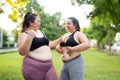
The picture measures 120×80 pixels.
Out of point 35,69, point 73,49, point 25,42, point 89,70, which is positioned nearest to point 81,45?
point 73,49

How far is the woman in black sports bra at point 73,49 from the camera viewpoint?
502 centimetres

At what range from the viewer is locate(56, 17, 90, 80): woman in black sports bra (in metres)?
5.02

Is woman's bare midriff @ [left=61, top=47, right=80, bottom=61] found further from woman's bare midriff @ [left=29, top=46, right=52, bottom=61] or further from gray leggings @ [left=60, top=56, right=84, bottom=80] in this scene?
woman's bare midriff @ [left=29, top=46, right=52, bottom=61]

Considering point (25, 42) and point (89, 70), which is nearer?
point (25, 42)

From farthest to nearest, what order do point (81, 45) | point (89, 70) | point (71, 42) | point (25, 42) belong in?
1. point (89, 70)
2. point (71, 42)
3. point (81, 45)
4. point (25, 42)

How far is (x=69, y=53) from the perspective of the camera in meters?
5.18

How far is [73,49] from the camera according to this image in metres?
4.99

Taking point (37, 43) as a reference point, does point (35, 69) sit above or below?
below

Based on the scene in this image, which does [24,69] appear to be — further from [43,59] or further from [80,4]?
[80,4]

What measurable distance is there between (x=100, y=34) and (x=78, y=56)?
5350cm

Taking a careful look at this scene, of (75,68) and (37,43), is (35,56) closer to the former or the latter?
(37,43)

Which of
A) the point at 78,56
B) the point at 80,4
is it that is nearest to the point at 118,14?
the point at 80,4

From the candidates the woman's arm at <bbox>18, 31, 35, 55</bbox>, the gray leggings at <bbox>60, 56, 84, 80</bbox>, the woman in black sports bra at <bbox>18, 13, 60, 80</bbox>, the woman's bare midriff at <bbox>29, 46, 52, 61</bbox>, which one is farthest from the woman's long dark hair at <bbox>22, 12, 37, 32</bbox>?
the gray leggings at <bbox>60, 56, 84, 80</bbox>

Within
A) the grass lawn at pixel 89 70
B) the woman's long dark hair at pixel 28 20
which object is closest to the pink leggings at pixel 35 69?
the woman's long dark hair at pixel 28 20
